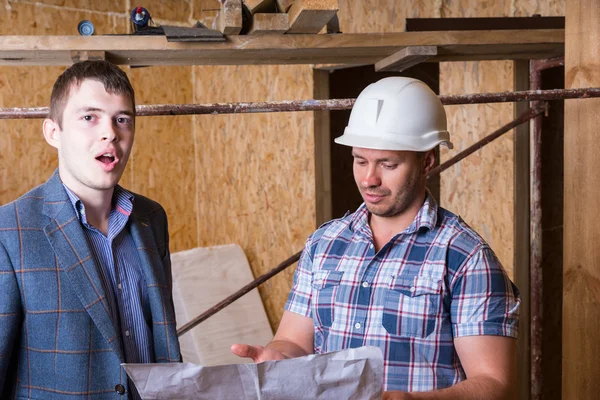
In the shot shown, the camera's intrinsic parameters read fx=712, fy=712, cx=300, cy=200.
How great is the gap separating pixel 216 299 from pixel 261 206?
3.63 ft

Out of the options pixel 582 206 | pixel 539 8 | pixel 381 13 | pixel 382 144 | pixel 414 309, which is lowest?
pixel 414 309

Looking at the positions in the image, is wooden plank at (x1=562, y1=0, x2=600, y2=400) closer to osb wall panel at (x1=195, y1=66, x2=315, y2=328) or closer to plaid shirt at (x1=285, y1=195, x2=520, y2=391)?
plaid shirt at (x1=285, y1=195, x2=520, y2=391)

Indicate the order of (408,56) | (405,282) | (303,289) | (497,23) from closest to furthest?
(405,282), (303,289), (408,56), (497,23)

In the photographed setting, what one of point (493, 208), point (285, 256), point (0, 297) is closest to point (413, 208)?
point (0, 297)

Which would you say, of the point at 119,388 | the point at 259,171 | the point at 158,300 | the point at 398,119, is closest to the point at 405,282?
the point at 398,119

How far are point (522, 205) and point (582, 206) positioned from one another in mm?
1778

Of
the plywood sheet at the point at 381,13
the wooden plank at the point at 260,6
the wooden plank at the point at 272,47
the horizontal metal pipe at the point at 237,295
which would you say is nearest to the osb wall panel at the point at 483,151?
the plywood sheet at the point at 381,13

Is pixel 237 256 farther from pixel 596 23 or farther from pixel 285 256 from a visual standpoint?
pixel 596 23

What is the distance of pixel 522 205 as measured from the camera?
4.83 m

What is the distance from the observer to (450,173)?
5.30m

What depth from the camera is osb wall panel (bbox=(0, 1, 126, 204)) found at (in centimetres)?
693

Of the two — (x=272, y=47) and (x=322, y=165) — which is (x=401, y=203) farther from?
(x=322, y=165)

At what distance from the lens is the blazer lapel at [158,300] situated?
1.98 metres

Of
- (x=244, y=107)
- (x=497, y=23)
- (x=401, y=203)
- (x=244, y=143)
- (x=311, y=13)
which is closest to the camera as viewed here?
(x=401, y=203)
